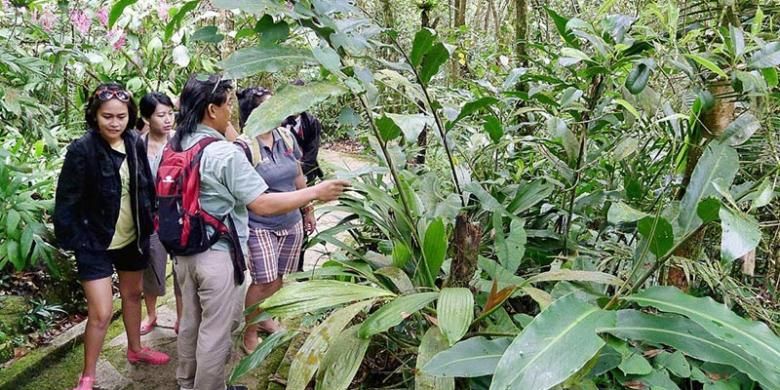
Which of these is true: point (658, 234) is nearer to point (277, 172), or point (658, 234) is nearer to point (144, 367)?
point (277, 172)

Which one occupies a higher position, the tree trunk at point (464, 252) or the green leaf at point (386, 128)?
the green leaf at point (386, 128)

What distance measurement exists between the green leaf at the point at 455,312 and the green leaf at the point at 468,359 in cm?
4

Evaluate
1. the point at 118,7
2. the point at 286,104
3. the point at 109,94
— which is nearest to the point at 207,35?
the point at 118,7

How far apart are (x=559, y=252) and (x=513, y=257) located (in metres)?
0.39

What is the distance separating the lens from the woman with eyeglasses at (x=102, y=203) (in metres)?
2.49

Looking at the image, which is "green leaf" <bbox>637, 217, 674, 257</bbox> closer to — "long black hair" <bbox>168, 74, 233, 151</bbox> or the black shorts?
"long black hair" <bbox>168, 74, 233, 151</bbox>

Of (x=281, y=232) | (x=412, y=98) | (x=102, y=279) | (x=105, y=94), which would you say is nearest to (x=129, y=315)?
(x=102, y=279)

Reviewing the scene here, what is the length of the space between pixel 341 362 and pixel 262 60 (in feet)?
2.69

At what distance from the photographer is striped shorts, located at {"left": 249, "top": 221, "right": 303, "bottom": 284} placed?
2836mm

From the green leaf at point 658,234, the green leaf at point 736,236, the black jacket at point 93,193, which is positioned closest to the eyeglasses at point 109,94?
the black jacket at point 93,193

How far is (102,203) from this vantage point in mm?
2580

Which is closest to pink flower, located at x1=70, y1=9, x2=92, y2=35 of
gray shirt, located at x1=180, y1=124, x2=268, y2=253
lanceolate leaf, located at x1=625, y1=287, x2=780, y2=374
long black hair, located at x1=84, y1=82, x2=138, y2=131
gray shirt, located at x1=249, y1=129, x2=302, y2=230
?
long black hair, located at x1=84, y1=82, x2=138, y2=131

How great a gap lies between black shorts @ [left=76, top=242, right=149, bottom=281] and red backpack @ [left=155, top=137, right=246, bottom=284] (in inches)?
17.6

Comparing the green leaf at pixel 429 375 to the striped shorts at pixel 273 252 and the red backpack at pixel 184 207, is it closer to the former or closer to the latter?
the red backpack at pixel 184 207
